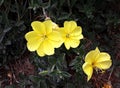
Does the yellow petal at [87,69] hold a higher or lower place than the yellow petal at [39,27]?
lower

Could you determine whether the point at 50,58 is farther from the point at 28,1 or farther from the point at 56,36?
the point at 28,1

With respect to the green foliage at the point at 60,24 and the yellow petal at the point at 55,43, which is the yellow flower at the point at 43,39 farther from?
the green foliage at the point at 60,24

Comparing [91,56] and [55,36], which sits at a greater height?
[55,36]

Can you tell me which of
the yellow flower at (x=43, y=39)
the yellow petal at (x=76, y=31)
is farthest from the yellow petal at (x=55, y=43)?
the yellow petal at (x=76, y=31)

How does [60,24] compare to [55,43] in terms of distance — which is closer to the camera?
[55,43]

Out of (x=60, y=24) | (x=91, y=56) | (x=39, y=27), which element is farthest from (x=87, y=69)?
(x=60, y=24)

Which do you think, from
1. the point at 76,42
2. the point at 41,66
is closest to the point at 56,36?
the point at 76,42

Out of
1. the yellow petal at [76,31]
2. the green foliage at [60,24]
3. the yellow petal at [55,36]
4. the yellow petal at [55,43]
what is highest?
the yellow petal at [55,36]

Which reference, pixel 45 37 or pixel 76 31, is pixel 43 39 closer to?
pixel 45 37
